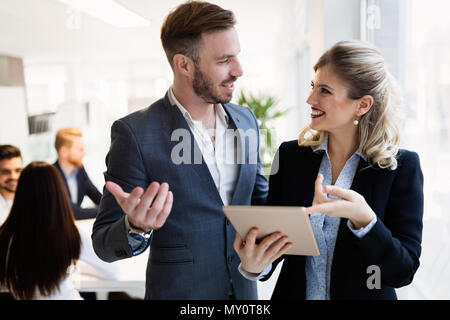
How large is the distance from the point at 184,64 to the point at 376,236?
914 mm

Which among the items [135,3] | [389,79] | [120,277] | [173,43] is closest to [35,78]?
[135,3]

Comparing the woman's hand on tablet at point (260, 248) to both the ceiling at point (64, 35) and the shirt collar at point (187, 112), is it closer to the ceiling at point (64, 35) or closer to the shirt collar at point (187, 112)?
the shirt collar at point (187, 112)

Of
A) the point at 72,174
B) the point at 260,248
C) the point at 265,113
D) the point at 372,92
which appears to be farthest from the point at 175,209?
the point at 265,113

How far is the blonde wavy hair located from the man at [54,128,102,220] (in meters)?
2.81

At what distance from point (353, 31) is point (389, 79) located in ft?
3.27

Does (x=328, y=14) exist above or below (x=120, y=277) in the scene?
above

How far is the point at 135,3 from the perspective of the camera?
4.03 metres


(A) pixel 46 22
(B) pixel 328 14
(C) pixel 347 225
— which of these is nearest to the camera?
(C) pixel 347 225

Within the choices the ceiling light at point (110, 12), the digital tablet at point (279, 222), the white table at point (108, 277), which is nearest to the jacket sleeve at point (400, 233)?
the digital tablet at point (279, 222)

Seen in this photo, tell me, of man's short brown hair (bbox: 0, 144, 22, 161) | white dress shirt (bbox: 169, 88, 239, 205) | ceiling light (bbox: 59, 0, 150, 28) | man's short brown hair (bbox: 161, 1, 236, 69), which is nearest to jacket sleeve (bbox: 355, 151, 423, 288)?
white dress shirt (bbox: 169, 88, 239, 205)

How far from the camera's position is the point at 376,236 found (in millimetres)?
1135

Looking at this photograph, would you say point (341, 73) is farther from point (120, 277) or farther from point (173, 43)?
point (120, 277)

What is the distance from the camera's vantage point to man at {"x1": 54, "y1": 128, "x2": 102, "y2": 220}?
369 centimetres

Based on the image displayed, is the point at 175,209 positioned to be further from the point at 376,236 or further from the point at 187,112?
the point at 376,236
